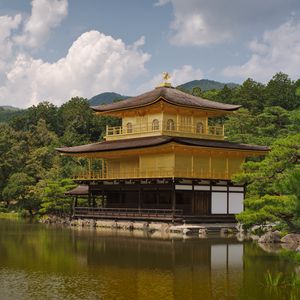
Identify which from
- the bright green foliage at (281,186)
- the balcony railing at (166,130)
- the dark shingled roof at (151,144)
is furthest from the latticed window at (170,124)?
the bright green foliage at (281,186)

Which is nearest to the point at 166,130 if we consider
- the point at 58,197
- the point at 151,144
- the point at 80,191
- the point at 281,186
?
the point at 151,144

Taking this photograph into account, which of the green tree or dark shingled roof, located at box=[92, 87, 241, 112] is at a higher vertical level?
the green tree

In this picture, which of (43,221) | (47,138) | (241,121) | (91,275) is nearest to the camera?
(91,275)

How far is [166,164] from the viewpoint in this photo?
45219mm

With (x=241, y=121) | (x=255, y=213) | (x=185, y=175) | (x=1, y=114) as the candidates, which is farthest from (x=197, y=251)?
(x=1, y=114)

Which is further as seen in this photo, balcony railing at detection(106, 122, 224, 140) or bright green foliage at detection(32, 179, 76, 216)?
bright green foliage at detection(32, 179, 76, 216)

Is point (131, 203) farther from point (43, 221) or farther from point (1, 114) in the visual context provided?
point (1, 114)

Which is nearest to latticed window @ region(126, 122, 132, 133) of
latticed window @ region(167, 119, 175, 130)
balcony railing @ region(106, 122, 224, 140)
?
balcony railing @ region(106, 122, 224, 140)

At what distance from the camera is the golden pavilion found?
4403 centimetres

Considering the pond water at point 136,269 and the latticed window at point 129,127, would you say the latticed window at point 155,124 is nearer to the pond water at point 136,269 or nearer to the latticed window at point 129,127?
the latticed window at point 129,127

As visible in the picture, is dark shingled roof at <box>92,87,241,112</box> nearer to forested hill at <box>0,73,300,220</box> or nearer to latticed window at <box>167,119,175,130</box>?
latticed window at <box>167,119,175,130</box>

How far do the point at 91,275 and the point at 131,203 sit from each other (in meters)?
28.0

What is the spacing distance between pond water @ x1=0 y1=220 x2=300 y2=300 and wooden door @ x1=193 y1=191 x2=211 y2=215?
26.5 ft

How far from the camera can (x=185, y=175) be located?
4341 cm
